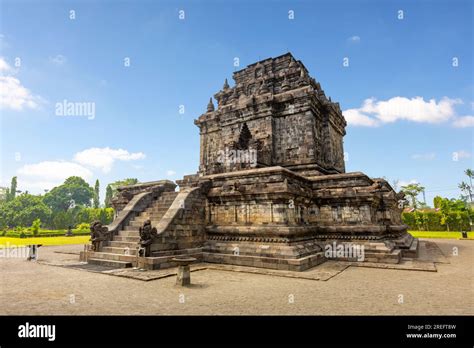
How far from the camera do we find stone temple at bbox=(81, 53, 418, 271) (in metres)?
10.6

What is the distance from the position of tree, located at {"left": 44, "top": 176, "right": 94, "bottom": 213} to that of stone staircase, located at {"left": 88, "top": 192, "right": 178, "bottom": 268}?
77.5 m

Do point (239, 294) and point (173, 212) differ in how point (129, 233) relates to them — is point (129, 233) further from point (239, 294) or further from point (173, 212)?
point (239, 294)

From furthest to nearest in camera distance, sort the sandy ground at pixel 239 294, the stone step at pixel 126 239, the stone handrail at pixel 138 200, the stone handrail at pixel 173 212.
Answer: the stone handrail at pixel 138 200, the stone step at pixel 126 239, the stone handrail at pixel 173 212, the sandy ground at pixel 239 294

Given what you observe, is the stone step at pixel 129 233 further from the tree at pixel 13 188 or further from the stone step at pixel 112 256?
the tree at pixel 13 188

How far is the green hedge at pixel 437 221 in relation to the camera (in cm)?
3766

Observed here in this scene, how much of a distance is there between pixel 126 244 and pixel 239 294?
6.82 meters

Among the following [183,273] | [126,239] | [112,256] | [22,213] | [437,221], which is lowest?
[437,221]

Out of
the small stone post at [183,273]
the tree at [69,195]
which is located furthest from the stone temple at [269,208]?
the tree at [69,195]

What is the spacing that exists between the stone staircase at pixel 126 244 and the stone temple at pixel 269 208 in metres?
0.04

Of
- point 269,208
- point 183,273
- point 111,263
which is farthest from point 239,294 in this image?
point 111,263

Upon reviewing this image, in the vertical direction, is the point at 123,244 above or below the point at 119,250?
above

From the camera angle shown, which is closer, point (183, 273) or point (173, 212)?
point (183, 273)

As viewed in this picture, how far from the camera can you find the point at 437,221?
39375 millimetres

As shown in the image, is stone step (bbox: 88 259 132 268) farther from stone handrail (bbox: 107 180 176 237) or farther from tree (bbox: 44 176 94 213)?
tree (bbox: 44 176 94 213)
